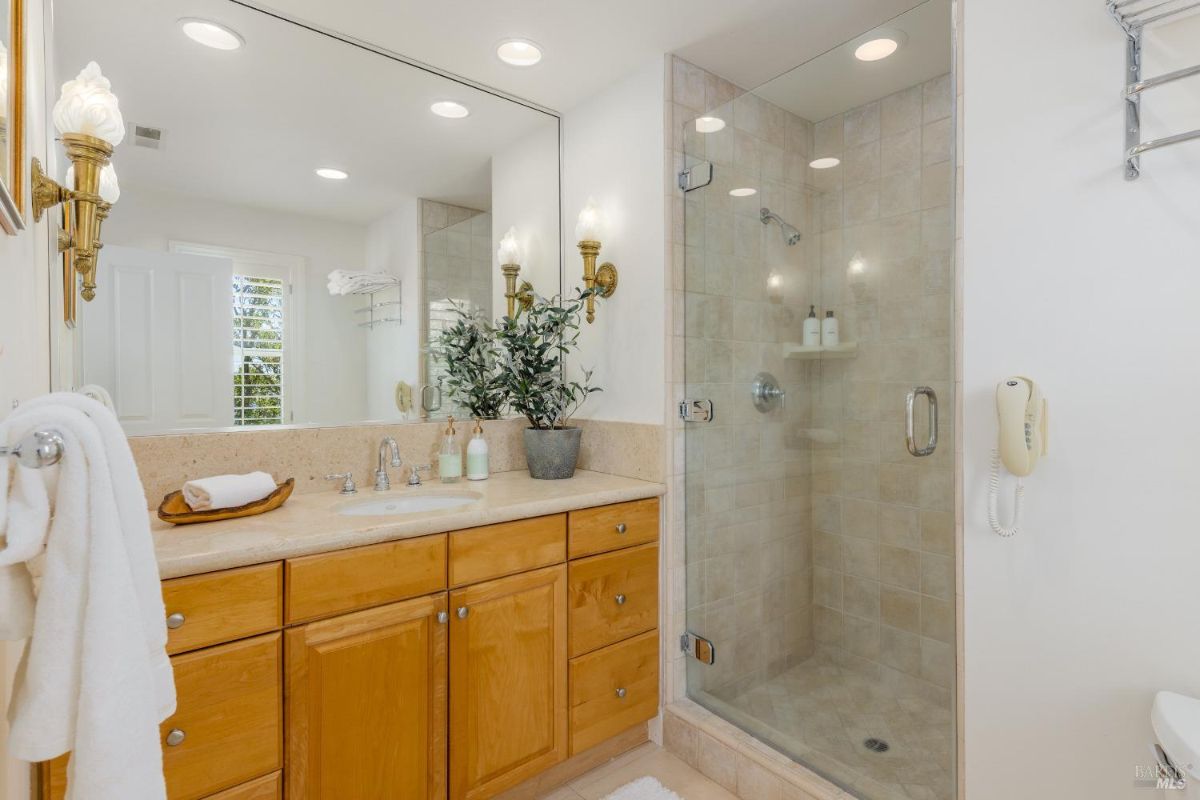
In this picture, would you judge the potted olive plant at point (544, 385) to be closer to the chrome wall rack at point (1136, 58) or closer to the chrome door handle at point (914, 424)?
the chrome door handle at point (914, 424)

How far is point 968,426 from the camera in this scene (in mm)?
1383

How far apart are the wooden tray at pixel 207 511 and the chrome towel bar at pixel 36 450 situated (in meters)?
1.01

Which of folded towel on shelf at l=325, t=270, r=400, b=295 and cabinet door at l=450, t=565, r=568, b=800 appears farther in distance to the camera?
folded towel on shelf at l=325, t=270, r=400, b=295

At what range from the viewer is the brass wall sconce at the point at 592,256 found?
2.25 meters

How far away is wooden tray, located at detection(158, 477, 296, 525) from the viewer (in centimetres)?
144

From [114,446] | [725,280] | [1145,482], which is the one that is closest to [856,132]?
[725,280]

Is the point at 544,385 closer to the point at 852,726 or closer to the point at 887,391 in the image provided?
the point at 887,391

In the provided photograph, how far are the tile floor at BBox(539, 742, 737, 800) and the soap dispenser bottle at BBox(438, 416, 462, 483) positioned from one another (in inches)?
41.0

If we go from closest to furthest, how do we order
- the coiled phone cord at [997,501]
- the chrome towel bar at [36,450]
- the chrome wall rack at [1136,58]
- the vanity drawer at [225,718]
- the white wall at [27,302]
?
the chrome towel bar at [36,450]
the white wall at [27,302]
the chrome wall rack at [1136,58]
the vanity drawer at [225,718]
the coiled phone cord at [997,501]

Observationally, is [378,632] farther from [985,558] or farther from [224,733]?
[985,558]

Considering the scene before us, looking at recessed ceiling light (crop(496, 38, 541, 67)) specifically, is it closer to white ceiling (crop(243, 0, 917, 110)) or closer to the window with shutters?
white ceiling (crop(243, 0, 917, 110))

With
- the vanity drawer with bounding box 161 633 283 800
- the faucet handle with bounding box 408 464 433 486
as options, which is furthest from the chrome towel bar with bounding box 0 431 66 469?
the faucet handle with bounding box 408 464 433 486

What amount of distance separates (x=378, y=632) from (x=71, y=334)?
1.07m

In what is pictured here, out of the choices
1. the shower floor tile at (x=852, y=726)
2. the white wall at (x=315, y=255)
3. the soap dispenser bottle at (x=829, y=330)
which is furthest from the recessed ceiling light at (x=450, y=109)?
the shower floor tile at (x=852, y=726)
